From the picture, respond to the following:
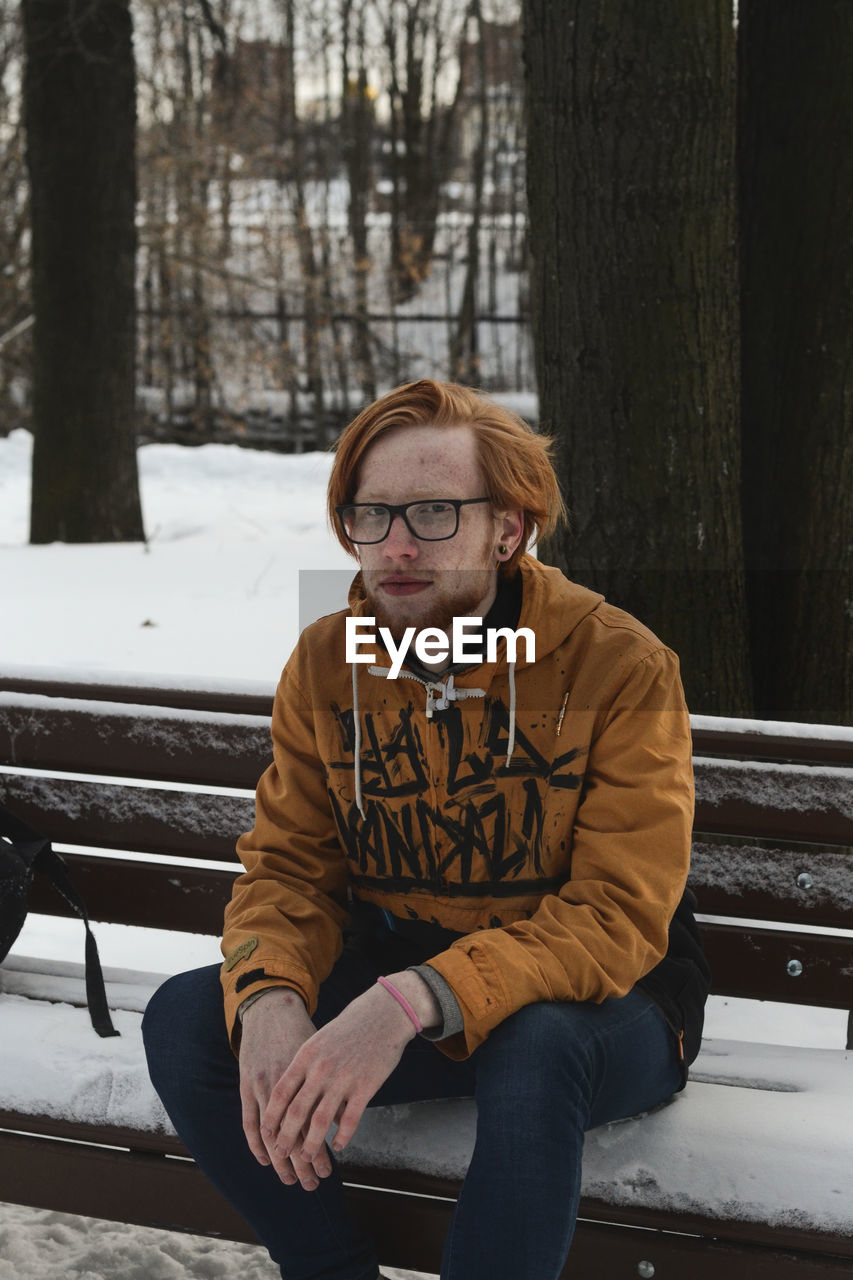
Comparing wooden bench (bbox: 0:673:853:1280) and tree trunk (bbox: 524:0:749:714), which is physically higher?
tree trunk (bbox: 524:0:749:714)

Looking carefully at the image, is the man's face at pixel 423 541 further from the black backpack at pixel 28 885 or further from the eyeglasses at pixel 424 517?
the black backpack at pixel 28 885

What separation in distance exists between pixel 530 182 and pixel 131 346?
18.4 ft

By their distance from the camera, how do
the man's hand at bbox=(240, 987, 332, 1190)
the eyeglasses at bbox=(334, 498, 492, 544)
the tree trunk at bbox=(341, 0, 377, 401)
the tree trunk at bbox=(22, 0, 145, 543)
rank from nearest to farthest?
1. the man's hand at bbox=(240, 987, 332, 1190)
2. the eyeglasses at bbox=(334, 498, 492, 544)
3. the tree trunk at bbox=(22, 0, 145, 543)
4. the tree trunk at bbox=(341, 0, 377, 401)

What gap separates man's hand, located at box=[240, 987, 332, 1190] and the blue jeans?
0.35 feet

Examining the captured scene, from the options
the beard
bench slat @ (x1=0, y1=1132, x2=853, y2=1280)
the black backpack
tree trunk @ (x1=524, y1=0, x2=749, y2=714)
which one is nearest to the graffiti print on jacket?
the beard

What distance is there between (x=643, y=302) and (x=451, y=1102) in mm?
1874

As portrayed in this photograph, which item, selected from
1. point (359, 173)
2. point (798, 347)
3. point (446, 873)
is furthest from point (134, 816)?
point (359, 173)

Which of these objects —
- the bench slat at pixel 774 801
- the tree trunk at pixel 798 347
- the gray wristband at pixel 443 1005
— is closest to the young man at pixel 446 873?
the gray wristband at pixel 443 1005

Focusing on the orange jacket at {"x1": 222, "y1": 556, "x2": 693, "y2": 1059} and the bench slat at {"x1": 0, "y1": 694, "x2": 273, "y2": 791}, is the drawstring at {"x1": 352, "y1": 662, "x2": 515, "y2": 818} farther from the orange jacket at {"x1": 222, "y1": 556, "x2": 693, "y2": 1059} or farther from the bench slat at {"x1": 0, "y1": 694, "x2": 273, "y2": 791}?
the bench slat at {"x1": 0, "y1": 694, "x2": 273, "y2": 791}

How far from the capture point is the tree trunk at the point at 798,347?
341 cm

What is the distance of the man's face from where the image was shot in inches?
85.5

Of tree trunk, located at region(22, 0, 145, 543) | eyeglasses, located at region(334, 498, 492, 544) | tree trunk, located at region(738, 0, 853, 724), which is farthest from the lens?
tree trunk, located at region(22, 0, 145, 543)

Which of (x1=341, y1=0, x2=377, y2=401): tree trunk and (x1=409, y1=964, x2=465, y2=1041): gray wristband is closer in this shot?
(x1=409, y1=964, x2=465, y2=1041): gray wristband

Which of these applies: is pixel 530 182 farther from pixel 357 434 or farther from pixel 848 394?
pixel 357 434
